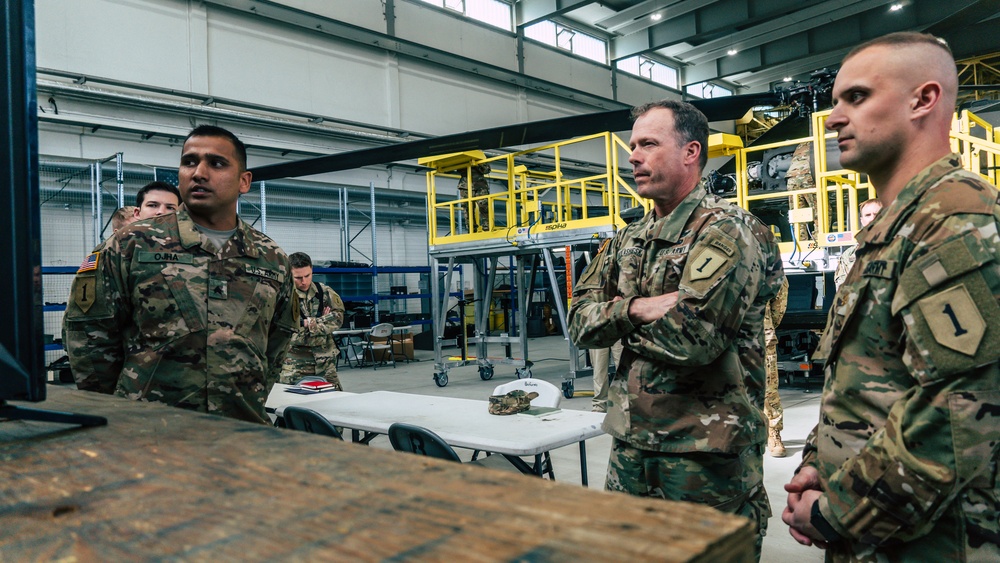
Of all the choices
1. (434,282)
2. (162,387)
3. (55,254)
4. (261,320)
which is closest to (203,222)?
(261,320)

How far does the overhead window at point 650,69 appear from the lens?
61.3 feet

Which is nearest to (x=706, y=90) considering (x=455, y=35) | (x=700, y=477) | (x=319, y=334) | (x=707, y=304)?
(x=455, y=35)

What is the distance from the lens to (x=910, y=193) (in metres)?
1.12

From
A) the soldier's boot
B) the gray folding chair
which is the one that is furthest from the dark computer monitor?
the soldier's boot

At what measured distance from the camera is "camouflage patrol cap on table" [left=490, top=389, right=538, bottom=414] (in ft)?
10.5

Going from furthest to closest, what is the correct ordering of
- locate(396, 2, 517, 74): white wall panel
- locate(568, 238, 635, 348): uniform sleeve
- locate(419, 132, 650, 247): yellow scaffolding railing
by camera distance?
1. locate(396, 2, 517, 74): white wall panel
2. locate(419, 132, 650, 247): yellow scaffolding railing
3. locate(568, 238, 635, 348): uniform sleeve

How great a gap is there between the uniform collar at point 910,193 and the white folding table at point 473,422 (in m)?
1.68

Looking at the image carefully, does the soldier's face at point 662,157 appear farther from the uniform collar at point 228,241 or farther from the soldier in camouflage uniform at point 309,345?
the soldier in camouflage uniform at point 309,345

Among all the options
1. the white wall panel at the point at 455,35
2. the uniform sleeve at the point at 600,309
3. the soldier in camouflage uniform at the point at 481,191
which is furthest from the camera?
the white wall panel at the point at 455,35

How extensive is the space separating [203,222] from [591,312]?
4.26 feet

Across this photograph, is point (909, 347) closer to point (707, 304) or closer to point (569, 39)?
point (707, 304)

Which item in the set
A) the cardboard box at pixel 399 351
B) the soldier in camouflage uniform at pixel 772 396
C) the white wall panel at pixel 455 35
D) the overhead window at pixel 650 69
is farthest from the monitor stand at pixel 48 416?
the overhead window at pixel 650 69

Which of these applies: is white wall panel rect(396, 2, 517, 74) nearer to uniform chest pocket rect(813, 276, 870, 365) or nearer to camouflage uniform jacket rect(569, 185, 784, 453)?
camouflage uniform jacket rect(569, 185, 784, 453)

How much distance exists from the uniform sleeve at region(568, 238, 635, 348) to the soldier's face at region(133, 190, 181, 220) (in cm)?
257
